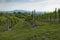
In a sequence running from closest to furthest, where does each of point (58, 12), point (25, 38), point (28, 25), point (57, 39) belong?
point (57, 39) → point (25, 38) → point (28, 25) → point (58, 12)

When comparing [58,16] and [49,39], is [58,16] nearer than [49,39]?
No

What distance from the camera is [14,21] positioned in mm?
57156

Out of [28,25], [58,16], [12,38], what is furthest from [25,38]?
[58,16]

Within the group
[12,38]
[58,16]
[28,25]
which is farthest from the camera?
[58,16]

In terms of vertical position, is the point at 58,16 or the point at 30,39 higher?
the point at 58,16

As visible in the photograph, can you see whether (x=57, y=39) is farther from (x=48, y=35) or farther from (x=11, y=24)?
(x=11, y=24)

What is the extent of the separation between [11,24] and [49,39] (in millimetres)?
24372

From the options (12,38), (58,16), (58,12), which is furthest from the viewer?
(58,12)

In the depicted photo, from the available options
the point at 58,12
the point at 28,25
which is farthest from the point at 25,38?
the point at 58,12

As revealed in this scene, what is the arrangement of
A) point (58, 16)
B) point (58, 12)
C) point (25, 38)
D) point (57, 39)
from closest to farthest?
point (57, 39) < point (25, 38) < point (58, 16) < point (58, 12)

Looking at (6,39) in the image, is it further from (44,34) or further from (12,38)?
(44,34)

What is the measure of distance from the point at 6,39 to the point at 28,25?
10945 mm

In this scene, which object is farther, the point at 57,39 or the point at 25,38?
the point at 25,38

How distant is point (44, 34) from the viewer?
113 ft
